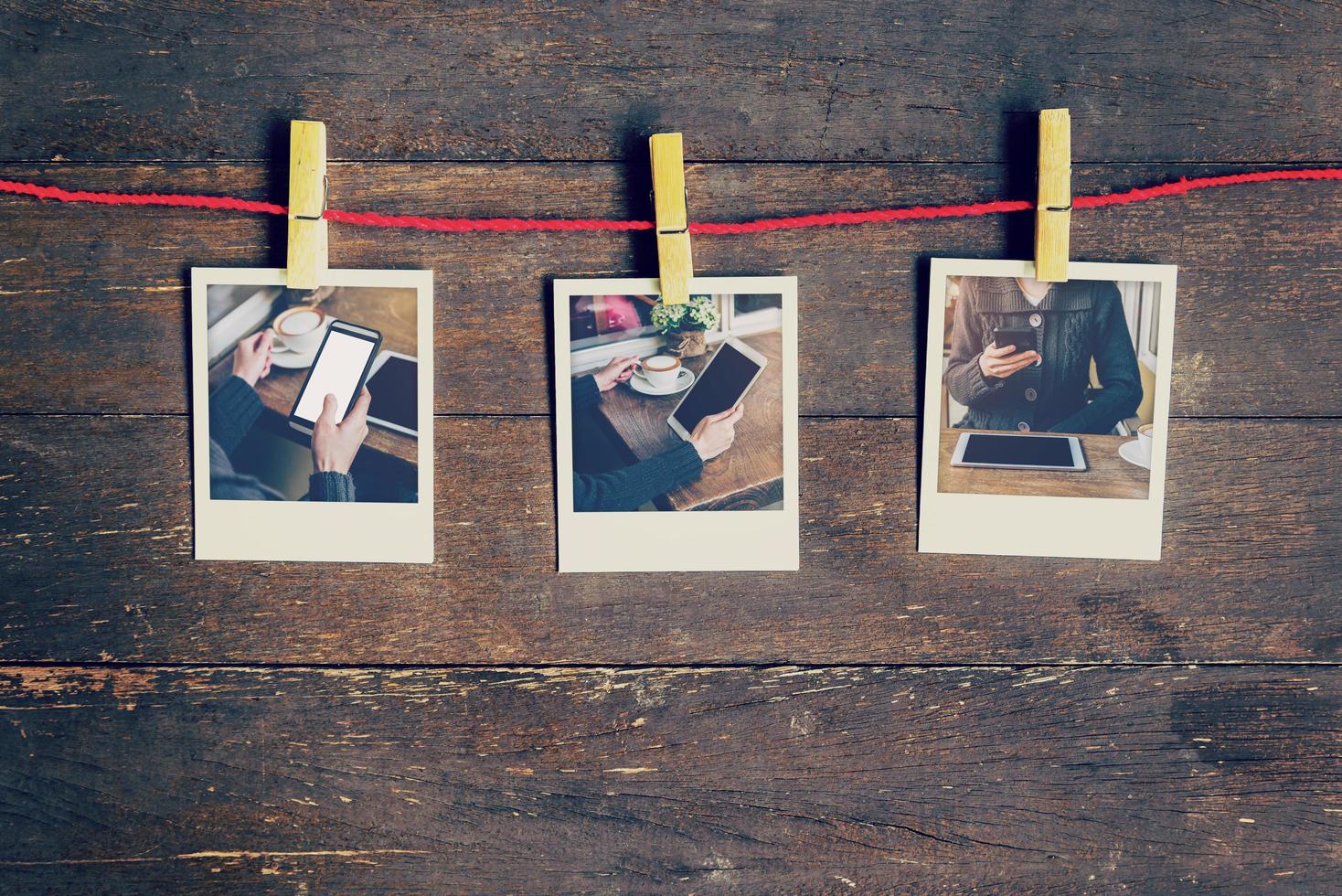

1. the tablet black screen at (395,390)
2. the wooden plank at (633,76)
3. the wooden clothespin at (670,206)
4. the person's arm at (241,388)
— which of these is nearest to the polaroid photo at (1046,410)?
the wooden plank at (633,76)

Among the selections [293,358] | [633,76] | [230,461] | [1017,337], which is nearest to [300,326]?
[293,358]

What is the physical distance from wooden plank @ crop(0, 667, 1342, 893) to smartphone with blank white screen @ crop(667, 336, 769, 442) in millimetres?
238


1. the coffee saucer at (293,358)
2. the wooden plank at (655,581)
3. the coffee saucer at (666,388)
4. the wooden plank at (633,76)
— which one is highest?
the wooden plank at (633,76)

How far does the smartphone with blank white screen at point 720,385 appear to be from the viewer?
2.47 ft

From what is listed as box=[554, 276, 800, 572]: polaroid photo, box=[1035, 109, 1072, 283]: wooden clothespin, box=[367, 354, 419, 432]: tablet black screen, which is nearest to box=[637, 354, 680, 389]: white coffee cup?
box=[554, 276, 800, 572]: polaroid photo

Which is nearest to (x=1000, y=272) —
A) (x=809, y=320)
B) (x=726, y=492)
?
(x=809, y=320)

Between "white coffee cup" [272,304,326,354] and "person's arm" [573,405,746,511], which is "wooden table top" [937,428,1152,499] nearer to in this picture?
"person's arm" [573,405,746,511]

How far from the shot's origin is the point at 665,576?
2.52 feet

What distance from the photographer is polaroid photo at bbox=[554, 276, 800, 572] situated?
751 mm

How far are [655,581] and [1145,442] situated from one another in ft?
1.52

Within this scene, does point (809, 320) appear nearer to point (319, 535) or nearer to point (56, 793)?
point (319, 535)

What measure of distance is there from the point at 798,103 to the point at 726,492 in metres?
0.36

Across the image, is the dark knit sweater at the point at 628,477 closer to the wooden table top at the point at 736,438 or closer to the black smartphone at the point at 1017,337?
the wooden table top at the point at 736,438

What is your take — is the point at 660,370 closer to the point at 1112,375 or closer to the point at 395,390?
the point at 395,390
